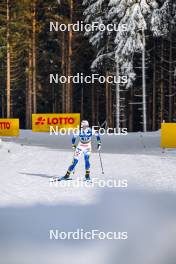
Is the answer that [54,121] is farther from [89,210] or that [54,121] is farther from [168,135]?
[89,210]

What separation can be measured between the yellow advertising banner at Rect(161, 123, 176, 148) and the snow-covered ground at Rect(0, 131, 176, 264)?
120 inches

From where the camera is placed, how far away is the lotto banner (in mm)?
29188

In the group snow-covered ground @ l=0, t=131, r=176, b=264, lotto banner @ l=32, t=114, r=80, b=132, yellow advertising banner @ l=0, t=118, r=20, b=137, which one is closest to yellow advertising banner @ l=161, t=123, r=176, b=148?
snow-covered ground @ l=0, t=131, r=176, b=264

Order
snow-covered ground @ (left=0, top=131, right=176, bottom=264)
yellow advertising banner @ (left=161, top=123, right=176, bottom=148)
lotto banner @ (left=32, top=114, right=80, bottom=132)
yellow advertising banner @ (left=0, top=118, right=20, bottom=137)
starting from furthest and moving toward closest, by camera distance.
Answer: lotto banner @ (left=32, top=114, right=80, bottom=132)
yellow advertising banner @ (left=0, top=118, right=20, bottom=137)
yellow advertising banner @ (left=161, top=123, right=176, bottom=148)
snow-covered ground @ (left=0, top=131, right=176, bottom=264)

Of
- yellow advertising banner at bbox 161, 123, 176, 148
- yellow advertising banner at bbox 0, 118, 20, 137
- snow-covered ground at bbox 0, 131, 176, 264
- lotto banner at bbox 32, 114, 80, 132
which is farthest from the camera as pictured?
lotto banner at bbox 32, 114, 80, 132

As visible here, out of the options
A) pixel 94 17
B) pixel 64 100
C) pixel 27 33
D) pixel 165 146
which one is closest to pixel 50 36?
pixel 27 33

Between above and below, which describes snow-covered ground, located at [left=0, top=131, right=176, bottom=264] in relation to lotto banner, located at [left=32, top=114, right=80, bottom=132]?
below

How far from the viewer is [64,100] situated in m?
37.9

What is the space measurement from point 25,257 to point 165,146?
14721 millimetres

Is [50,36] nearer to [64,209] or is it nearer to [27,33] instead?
[27,33]

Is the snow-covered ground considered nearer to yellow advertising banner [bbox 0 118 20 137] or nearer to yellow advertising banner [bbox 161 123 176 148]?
yellow advertising banner [bbox 161 123 176 148]

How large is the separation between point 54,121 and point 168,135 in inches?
404

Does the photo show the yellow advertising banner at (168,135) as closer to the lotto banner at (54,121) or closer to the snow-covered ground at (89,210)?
the snow-covered ground at (89,210)

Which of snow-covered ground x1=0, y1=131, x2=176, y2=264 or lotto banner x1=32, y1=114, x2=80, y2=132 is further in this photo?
lotto banner x1=32, y1=114, x2=80, y2=132
